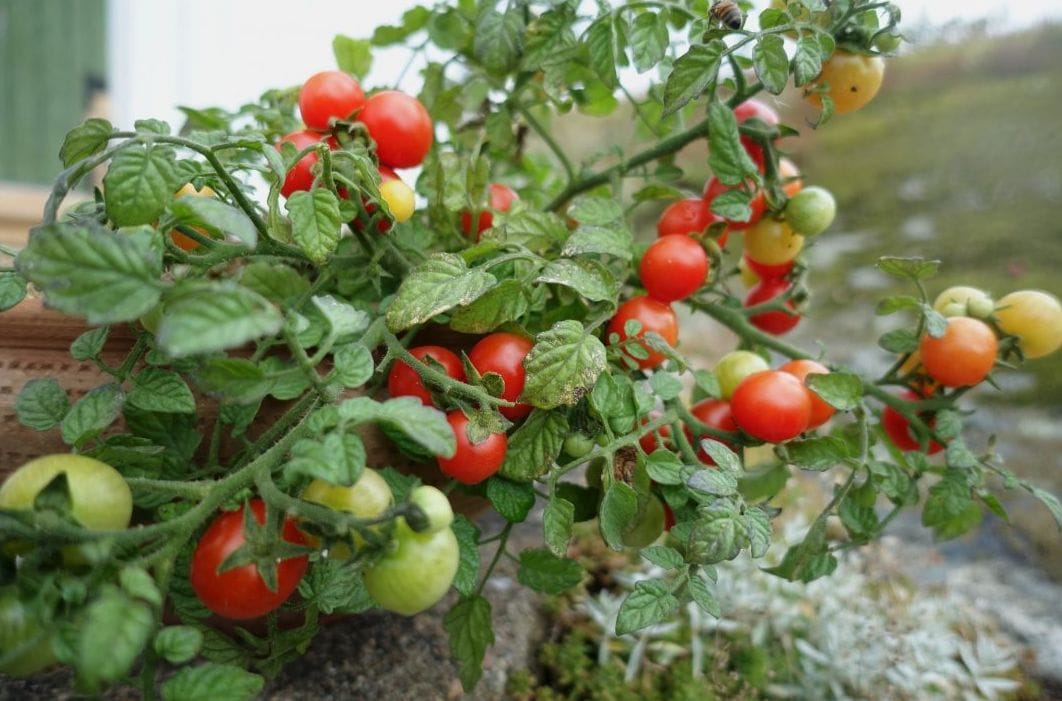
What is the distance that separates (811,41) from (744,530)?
374 mm

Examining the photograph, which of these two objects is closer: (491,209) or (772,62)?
(772,62)

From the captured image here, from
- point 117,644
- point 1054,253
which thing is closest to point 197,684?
point 117,644

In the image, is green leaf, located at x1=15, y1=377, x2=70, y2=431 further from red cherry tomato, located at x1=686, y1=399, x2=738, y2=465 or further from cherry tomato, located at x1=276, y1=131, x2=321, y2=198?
red cherry tomato, located at x1=686, y1=399, x2=738, y2=465

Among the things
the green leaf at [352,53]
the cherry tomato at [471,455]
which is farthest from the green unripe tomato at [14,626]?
the green leaf at [352,53]

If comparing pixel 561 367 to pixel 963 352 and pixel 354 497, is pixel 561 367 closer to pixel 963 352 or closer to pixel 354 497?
pixel 354 497

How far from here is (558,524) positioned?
1.71 feet

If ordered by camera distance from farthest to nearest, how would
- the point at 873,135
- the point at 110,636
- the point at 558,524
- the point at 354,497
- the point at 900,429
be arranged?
the point at 873,135 < the point at 900,429 < the point at 558,524 < the point at 354,497 < the point at 110,636

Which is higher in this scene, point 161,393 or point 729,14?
point 729,14

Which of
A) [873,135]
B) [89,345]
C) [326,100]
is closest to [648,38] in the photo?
[326,100]

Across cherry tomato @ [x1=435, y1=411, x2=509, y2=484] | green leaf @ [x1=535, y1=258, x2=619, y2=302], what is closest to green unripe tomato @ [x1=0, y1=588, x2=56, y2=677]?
cherry tomato @ [x1=435, y1=411, x2=509, y2=484]

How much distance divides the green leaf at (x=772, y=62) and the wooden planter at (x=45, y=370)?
421 millimetres

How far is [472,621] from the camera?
592 mm

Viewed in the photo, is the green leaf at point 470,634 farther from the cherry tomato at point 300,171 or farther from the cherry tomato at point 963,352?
the cherry tomato at point 963,352

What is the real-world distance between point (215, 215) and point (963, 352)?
63 cm
